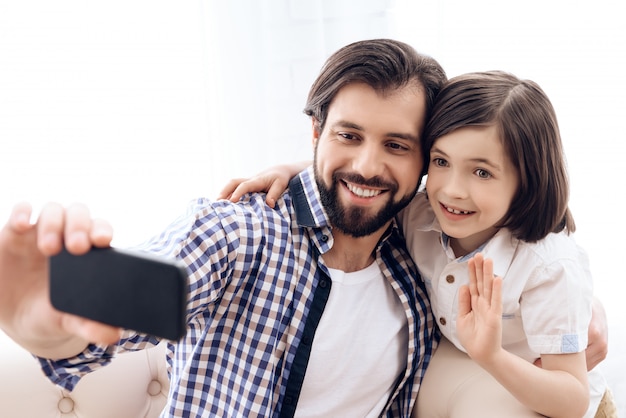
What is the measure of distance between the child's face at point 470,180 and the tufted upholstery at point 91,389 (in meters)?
0.72

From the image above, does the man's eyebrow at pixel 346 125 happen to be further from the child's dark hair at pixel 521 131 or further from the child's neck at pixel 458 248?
the child's neck at pixel 458 248

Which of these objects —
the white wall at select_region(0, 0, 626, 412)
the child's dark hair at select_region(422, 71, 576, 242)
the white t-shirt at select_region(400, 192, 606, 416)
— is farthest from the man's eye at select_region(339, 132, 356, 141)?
the white wall at select_region(0, 0, 626, 412)

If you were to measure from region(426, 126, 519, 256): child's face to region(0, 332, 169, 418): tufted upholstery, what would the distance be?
72 cm

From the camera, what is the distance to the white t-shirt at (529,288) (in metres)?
1.14


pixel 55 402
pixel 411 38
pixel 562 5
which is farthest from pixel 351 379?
pixel 562 5

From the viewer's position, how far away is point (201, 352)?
45.1 inches

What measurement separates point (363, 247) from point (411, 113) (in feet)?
0.92

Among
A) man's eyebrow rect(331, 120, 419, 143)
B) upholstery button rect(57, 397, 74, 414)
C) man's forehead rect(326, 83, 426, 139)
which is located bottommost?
upholstery button rect(57, 397, 74, 414)

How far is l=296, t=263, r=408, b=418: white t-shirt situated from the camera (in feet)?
3.92

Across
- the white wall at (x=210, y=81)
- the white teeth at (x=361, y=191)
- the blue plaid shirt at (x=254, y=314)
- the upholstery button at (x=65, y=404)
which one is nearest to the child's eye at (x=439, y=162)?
the white teeth at (x=361, y=191)

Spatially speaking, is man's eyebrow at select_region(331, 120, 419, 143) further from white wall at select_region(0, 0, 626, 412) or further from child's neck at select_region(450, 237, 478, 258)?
white wall at select_region(0, 0, 626, 412)

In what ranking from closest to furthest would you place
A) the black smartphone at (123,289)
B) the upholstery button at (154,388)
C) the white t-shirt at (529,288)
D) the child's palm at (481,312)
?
the black smartphone at (123,289), the child's palm at (481,312), the white t-shirt at (529,288), the upholstery button at (154,388)

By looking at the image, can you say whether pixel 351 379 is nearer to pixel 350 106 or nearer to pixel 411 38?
pixel 350 106

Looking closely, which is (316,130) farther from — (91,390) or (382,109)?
(91,390)
